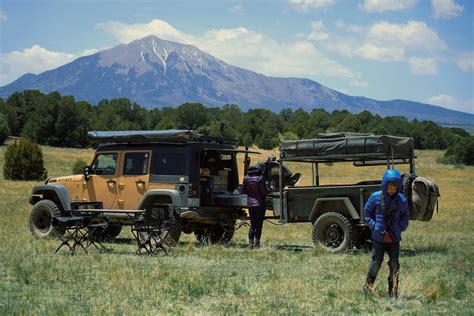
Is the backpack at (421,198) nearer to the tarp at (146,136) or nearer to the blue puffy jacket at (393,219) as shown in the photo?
the tarp at (146,136)

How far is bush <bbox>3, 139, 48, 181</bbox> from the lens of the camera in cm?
4612

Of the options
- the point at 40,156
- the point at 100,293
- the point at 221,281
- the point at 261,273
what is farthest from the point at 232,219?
the point at 40,156

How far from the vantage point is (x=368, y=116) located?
390 feet

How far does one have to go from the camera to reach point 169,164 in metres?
15.6

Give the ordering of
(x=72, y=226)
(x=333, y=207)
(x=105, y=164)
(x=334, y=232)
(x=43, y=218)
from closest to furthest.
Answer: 1. (x=334, y=232)
2. (x=333, y=207)
3. (x=72, y=226)
4. (x=105, y=164)
5. (x=43, y=218)

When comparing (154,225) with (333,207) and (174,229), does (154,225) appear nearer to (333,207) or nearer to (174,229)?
(174,229)

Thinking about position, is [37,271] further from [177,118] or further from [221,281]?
[177,118]

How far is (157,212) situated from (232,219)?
1.84m

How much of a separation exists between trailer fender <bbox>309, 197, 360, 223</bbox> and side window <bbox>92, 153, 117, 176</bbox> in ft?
15.1

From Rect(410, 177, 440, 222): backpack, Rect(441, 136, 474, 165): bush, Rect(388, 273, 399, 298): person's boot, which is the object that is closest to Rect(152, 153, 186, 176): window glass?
Rect(410, 177, 440, 222): backpack

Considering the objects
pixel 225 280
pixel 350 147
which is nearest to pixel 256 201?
pixel 350 147

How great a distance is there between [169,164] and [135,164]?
891 millimetres

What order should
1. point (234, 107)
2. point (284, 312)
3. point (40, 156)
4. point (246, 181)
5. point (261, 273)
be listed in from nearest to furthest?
1. point (284, 312)
2. point (261, 273)
3. point (246, 181)
4. point (40, 156)
5. point (234, 107)

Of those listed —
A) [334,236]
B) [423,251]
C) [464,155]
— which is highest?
[464,155]
